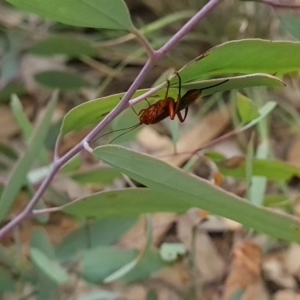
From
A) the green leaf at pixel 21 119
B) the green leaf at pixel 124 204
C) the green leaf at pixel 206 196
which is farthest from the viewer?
the green leaf at pixel 21 119

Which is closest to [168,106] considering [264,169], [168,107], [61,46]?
[168,107]

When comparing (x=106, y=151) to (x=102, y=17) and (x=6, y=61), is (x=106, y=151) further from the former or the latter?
(x=6, y=61)

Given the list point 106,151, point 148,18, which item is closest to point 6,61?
point 148,18

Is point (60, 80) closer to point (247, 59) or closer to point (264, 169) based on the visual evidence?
point (264, 169)

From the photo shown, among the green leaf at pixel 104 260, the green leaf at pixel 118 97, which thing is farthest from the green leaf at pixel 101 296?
the green leaf at pixel 118 97

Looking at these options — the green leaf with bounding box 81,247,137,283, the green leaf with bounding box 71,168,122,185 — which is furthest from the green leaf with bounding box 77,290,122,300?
the green leaf with bounding box 71,168,122,185

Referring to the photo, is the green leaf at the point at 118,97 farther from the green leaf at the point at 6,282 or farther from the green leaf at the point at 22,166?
the green leaf at the point at 6,282

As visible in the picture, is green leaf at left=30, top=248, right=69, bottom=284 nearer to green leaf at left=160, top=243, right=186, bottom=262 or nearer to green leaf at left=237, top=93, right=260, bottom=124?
green leaf at left=160, top=243, right=186, bottom=262
